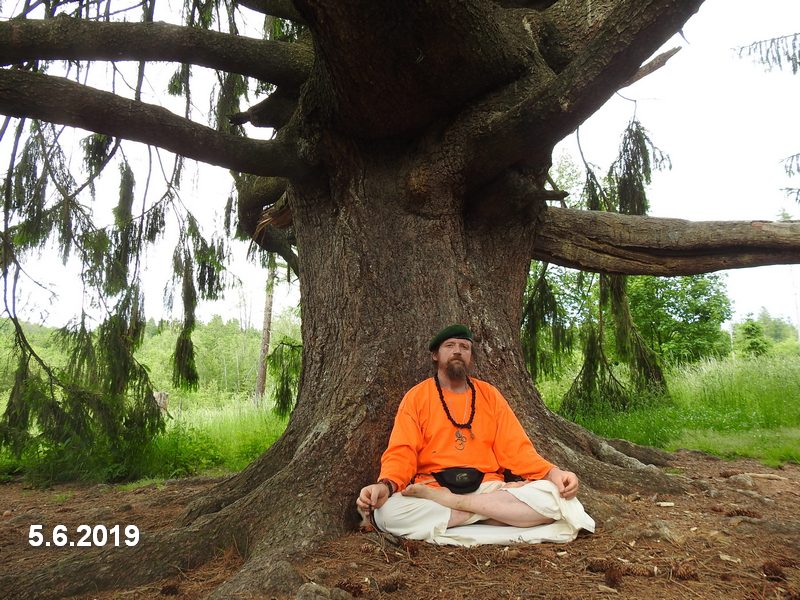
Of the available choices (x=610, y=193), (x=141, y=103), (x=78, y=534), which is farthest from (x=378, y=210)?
(x=610, y=193)

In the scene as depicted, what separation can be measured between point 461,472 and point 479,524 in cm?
24

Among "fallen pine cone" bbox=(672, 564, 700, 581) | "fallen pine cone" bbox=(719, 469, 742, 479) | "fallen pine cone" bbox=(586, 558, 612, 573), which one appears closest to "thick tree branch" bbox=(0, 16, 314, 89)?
"fallen pine cone" bbox=(586, 558, 612, 573)

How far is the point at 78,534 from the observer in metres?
3.70

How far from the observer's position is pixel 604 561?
2.39m

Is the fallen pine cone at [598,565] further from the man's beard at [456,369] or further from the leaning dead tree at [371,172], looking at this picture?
the man's beard at [456,369]

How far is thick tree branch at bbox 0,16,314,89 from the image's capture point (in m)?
3.21

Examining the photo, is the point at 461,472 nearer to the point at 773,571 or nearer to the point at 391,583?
the point at 391,583

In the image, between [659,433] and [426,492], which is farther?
[659,433]

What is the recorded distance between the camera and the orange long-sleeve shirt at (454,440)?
9.63 feet

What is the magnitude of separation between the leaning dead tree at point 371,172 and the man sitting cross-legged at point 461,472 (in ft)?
0.92

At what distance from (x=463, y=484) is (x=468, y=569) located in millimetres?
520

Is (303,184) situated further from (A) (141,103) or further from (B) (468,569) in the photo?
(B) (468,569)

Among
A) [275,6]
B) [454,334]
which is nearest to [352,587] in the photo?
[454,334]

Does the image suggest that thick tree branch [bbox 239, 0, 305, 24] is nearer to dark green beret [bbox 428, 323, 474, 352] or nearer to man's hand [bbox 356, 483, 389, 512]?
dark green beret [bbox 428, 323, 474, 352]
